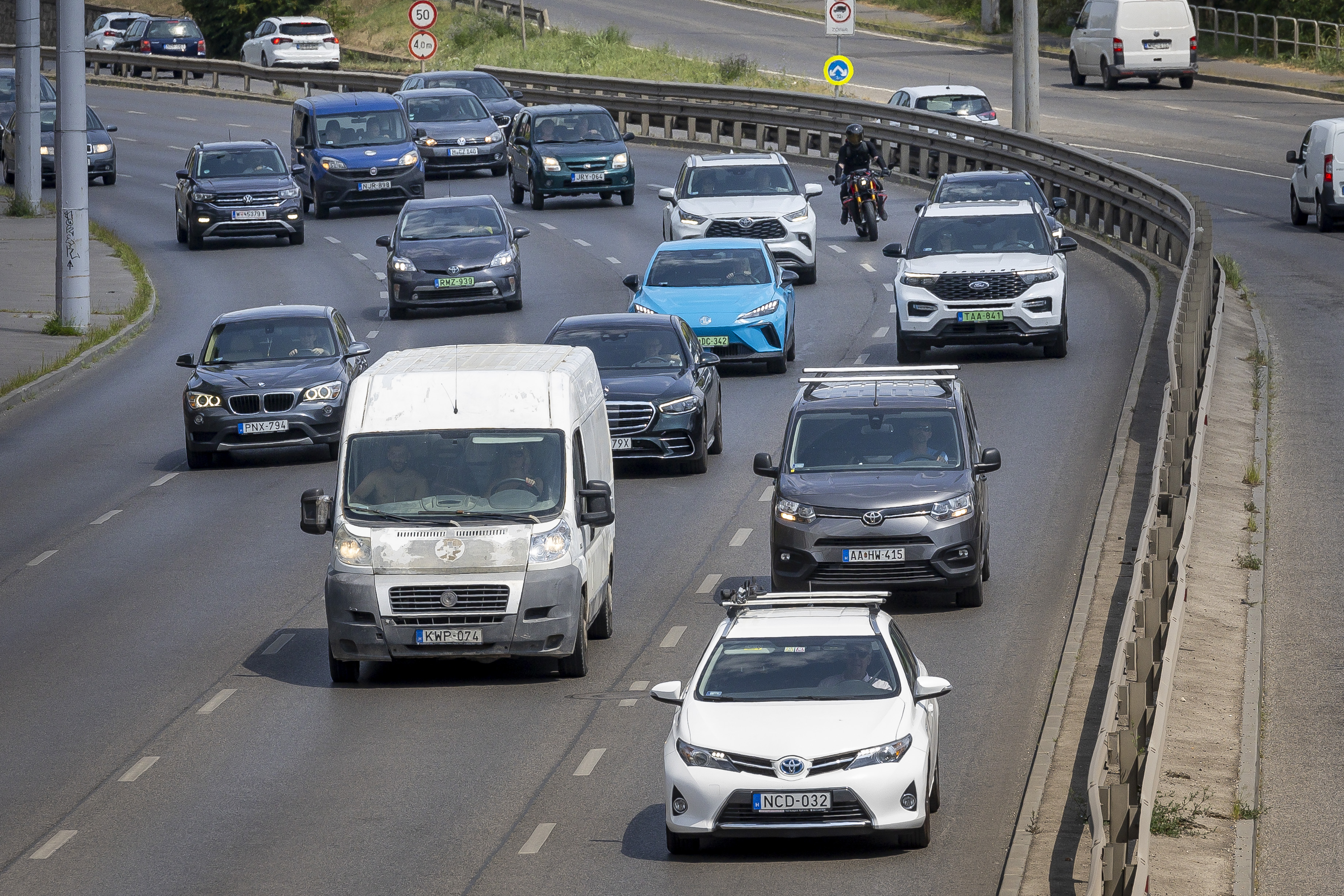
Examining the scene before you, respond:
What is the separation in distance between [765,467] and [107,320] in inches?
785

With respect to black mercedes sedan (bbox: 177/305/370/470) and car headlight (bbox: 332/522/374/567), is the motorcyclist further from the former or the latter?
car headlight (bbox: 332/522/374/567)

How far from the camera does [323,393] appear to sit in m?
23.9

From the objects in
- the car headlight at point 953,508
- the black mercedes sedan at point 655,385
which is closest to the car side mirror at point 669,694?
the car headlight at point 953,508

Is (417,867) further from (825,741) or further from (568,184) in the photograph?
(568,184)

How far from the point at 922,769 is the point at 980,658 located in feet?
13.6

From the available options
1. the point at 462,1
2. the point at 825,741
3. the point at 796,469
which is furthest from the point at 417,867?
the point at 462,1

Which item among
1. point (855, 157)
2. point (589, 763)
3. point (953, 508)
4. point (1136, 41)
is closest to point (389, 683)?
point (589, 763)

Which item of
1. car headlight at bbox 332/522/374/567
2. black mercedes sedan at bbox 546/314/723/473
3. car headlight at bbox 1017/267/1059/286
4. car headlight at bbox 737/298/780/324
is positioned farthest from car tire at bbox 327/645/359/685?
car headlight at bbox 1017/267/1059/286

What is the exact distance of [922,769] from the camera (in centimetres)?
1135

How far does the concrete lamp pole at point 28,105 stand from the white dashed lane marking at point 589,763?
26.4 metres

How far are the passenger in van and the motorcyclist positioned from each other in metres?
20.9

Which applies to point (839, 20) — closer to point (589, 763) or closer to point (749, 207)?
point (749, 207)

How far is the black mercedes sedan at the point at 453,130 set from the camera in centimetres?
4709

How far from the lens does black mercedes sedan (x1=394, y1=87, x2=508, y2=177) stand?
47094mm
